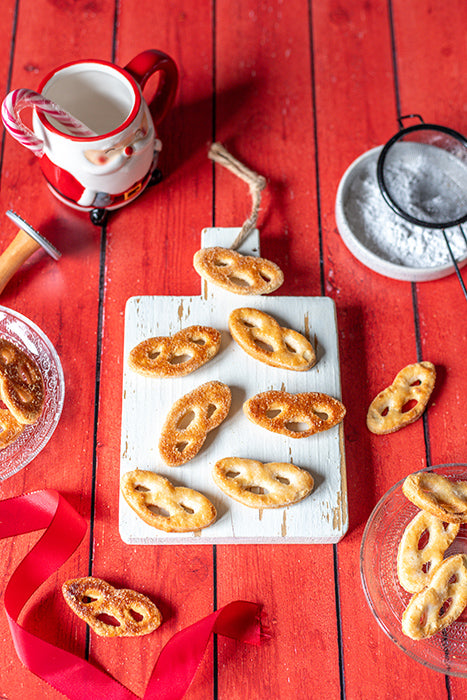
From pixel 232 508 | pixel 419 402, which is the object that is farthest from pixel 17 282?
pixel 419 402

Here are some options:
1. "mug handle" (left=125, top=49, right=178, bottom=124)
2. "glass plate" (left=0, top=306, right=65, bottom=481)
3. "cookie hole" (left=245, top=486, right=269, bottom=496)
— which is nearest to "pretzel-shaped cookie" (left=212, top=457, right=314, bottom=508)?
"cookie hole" (left=245, top=486, right=269, bottom=496)

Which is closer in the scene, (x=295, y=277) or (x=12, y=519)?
(x=12, y=519)

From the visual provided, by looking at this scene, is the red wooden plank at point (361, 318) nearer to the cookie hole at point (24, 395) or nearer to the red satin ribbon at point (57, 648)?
the red satin ribbon at point (57, 648)

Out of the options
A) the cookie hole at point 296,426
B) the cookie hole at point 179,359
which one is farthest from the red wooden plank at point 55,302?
the cookie hole at point 296,426

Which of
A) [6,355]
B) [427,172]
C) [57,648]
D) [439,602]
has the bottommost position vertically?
[57,648]

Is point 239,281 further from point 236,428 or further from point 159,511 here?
point 159,511

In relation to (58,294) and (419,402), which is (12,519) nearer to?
(58,294)

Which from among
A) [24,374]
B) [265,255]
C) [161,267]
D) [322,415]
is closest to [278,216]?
[265,255]
